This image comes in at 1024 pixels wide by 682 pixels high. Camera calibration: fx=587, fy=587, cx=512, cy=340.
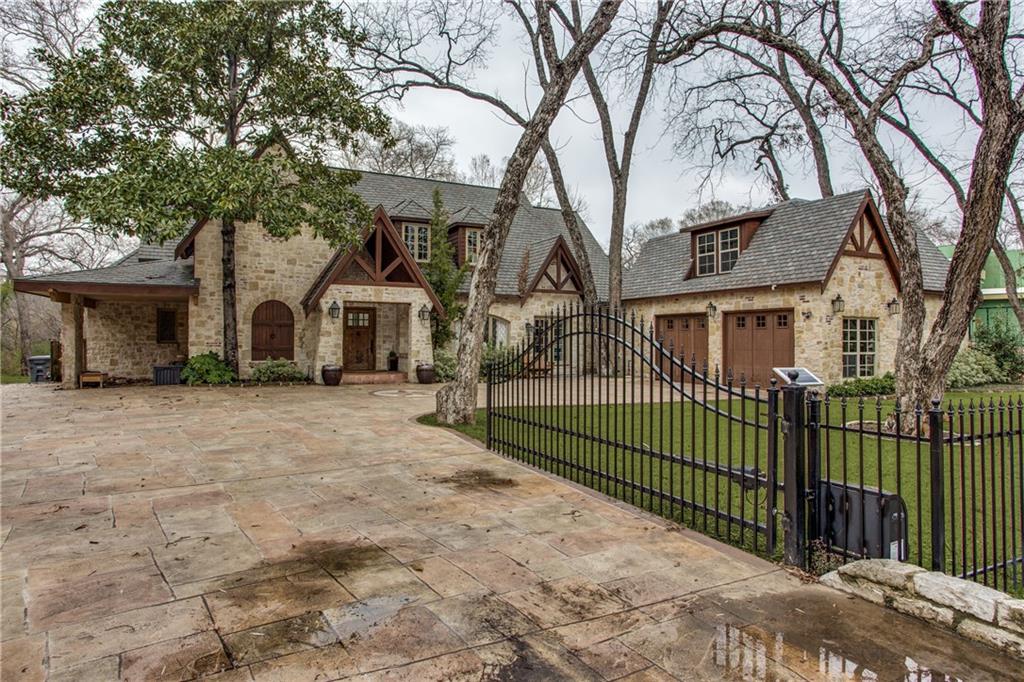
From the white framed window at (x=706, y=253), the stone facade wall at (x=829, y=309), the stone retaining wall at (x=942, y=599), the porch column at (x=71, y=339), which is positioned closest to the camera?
the stone retaining wall at (x=942, y=599)

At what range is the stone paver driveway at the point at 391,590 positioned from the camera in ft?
8.65

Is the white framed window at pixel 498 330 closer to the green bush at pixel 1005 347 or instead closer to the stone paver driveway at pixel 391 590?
the stone paver driveway at pixel 391 590

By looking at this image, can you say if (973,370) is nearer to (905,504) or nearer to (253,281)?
(905,504)

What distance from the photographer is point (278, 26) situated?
13.9 metres

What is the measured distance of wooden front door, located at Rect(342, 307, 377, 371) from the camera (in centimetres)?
1869

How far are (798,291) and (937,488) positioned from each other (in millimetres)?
13548

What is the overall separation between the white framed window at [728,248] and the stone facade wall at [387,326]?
30.5ft

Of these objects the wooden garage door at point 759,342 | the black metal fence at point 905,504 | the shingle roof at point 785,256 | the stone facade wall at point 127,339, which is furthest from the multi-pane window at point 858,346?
the stone facade wall at point 127,339

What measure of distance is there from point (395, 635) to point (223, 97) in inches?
603

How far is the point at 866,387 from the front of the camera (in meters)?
15.3

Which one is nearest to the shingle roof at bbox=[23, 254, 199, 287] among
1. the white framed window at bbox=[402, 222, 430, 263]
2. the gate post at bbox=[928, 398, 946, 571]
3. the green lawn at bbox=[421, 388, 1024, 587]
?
the white framed window at bbox=[402, 222, 430, 263]

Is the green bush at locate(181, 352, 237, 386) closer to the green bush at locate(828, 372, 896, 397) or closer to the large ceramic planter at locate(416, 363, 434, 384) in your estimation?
the large ceramic planter at locate(416, 363, 434, 384)

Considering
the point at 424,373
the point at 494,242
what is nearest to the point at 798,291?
the point at 494,242

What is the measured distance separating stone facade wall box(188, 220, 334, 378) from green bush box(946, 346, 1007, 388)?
60.1 feet
